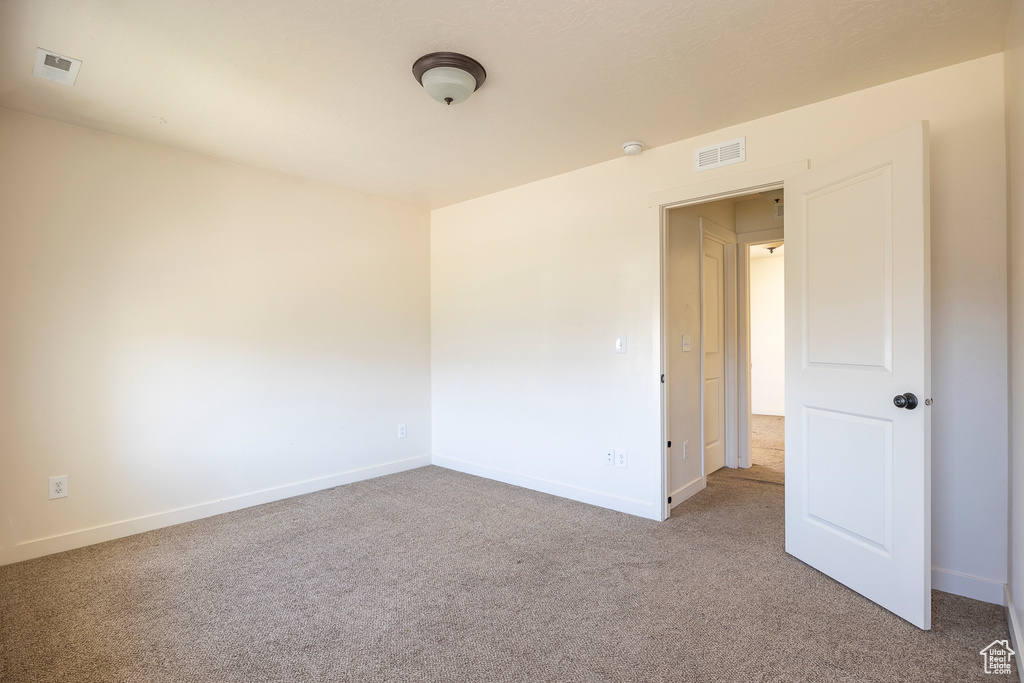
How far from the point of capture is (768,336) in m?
8.22

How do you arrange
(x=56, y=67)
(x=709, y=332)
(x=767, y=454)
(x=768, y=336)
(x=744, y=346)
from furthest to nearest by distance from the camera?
(x=768, y=336), (x=767, y=454), (x=744, y=346), (x=709, y=332), (x=56, y=67)

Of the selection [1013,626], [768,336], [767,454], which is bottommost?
[767,454]

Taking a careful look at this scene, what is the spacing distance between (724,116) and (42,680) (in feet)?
13.0

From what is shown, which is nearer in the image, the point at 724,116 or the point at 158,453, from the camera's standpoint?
the point at 724,116

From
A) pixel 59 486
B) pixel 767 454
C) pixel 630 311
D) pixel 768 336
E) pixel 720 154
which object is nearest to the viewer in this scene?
pixel 59 486

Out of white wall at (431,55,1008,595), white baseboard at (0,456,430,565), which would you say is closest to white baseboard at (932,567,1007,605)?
white wall at (431,55,1008,595)

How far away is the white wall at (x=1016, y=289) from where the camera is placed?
5.90 ft

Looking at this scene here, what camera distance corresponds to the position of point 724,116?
284cm

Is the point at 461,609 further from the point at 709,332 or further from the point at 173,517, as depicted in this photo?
the point at 709,332

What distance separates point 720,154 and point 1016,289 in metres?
1.59

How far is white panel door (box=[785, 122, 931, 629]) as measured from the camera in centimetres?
205

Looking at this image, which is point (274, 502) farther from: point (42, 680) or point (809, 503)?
point (809, 503)

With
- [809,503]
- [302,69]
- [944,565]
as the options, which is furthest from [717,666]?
[302,69]

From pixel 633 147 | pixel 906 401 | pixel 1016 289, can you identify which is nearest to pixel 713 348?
pixel 633 147
